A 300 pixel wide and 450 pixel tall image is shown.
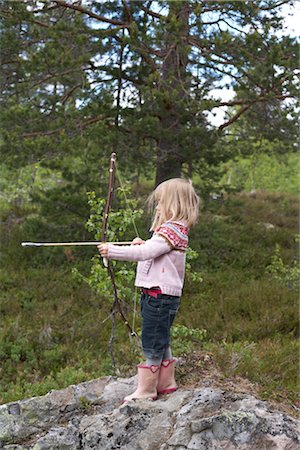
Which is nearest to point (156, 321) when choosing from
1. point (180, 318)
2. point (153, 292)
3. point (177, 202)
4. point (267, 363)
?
point (153, 292)

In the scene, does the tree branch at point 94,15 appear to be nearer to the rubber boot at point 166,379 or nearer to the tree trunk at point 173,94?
the tree trunk at point 173,94

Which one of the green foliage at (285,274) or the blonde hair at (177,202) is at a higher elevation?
the blonde hair at (177,202)

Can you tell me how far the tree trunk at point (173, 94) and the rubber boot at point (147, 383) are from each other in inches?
223

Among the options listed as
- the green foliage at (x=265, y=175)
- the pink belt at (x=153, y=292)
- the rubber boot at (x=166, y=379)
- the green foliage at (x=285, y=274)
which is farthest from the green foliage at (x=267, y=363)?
the green foliage at (x=265, y=175)

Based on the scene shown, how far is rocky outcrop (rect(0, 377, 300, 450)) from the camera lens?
344 cm

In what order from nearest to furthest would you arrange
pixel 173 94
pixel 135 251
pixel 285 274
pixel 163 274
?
1. pixel 135 251
2. pixel 163 274
3. pixel 173 94
4. pixel 285 274

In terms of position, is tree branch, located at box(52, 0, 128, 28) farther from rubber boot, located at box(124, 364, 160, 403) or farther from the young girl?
rubber boot, located at box(124, 364, 160, 403)

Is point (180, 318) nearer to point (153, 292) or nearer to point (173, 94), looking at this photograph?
point (173, 94)

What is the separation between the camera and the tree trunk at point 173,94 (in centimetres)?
870

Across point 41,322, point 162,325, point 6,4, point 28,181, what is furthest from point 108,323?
point 28,181

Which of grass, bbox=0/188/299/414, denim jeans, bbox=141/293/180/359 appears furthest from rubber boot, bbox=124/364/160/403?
grass, bbox=0/188/299/414

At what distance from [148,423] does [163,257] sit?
1.26 metres

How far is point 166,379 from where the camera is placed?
4.29 metres

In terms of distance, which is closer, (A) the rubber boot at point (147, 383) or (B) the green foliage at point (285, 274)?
(A) the rubber boot at point (147, 383)
